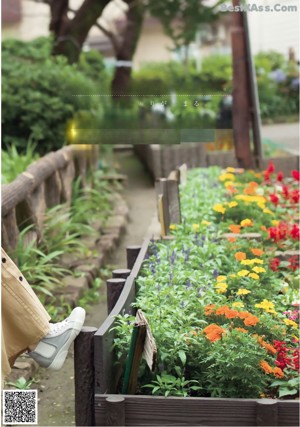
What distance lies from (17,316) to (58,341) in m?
0.19

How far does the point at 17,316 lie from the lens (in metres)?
3.16

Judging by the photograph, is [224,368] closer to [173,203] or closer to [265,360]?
[265,360]

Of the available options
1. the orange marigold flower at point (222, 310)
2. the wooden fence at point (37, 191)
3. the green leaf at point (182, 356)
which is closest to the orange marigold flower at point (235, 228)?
the wooden fence at point (37, 191)

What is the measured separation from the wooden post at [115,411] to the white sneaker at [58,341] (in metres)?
0.31

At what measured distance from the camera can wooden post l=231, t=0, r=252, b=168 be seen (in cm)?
816

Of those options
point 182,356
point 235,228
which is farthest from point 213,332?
point 235,228

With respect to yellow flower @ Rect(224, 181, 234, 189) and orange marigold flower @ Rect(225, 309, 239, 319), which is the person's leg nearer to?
orange marigold flower @ Rect(225, 309, 239, 319)

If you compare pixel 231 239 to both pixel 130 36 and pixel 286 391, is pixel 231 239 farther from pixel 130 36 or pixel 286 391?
pixel 130 36

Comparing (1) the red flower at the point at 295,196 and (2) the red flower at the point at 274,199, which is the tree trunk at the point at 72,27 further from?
(2) the red flower at the point at 274,199

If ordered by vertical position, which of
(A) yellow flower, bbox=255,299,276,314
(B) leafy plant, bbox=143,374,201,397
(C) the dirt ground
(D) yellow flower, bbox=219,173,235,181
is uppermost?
(D) yellow flower, bbox=219,173,235,181

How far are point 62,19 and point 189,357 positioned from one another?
8.76 metres

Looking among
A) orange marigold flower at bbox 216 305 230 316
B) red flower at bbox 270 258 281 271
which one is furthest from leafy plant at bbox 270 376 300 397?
red flower at bbox 270 258 281 271

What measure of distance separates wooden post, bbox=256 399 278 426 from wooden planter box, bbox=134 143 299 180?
596cm

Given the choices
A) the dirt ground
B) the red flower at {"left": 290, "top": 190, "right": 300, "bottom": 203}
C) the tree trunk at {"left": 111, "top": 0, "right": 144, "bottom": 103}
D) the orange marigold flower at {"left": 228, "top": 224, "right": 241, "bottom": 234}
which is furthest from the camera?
the tree trunk at {"left": 111, "top": 0, "right": 144, "bottom": 103}
